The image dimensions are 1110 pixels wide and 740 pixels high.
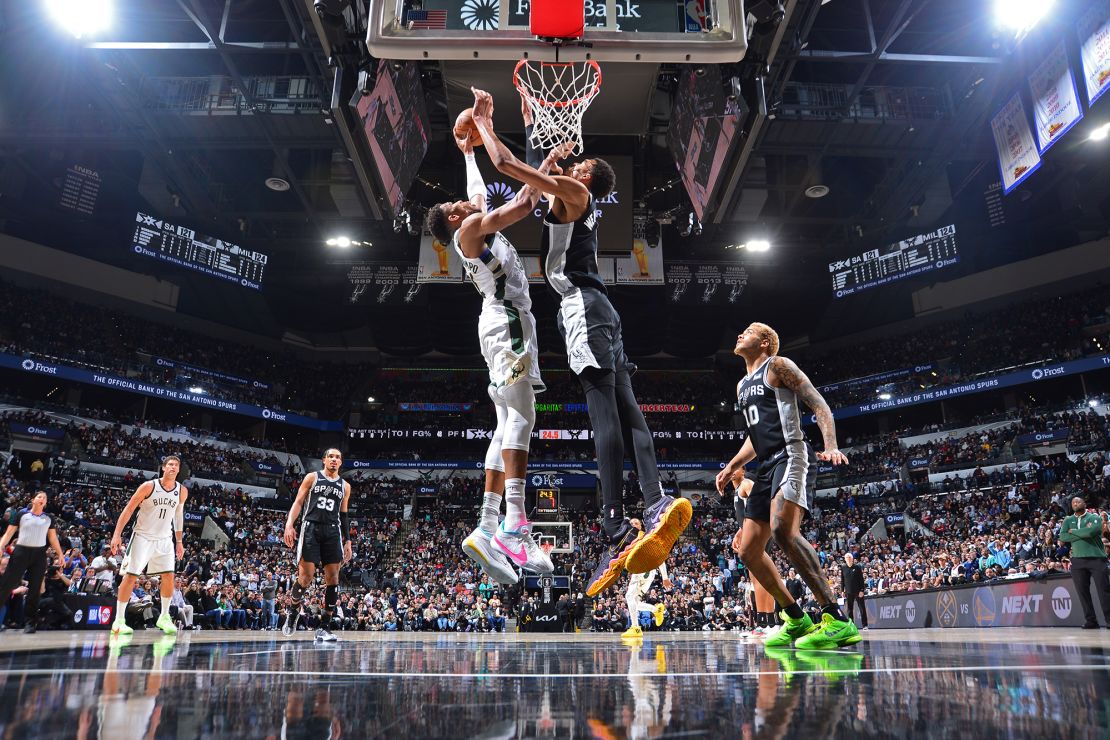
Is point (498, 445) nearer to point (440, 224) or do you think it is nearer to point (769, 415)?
point (440, 224)

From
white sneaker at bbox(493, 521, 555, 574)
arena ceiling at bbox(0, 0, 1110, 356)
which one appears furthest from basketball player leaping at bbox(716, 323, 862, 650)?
arena ceiling at bbox(0, 0, 1110, 356)

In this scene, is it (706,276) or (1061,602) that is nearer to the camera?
(1061,602)

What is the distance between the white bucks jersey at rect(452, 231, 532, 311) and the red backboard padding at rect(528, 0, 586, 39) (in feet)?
5.90

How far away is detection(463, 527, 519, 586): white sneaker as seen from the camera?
13.6ft

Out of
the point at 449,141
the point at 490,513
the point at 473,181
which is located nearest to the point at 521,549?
the point at 490,513

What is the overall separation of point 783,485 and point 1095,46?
404 inches

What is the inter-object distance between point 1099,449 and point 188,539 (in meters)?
29.1

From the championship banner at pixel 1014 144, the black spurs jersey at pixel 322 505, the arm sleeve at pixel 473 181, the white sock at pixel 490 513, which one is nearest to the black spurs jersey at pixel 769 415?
the white sock at pixel 490 513

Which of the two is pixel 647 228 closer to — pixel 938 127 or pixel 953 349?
pixel 938 127

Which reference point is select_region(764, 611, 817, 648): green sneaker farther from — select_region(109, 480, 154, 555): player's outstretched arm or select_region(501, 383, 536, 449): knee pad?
select_region(109, 480, 154, 555): player's outstretched arm

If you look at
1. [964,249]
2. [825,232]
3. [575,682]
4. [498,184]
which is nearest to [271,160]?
[498,184]

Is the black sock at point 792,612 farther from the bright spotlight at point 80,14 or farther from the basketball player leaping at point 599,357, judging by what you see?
the bright spotlight at point 80,14

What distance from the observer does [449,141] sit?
676 inches

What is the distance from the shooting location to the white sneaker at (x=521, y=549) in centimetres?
424
